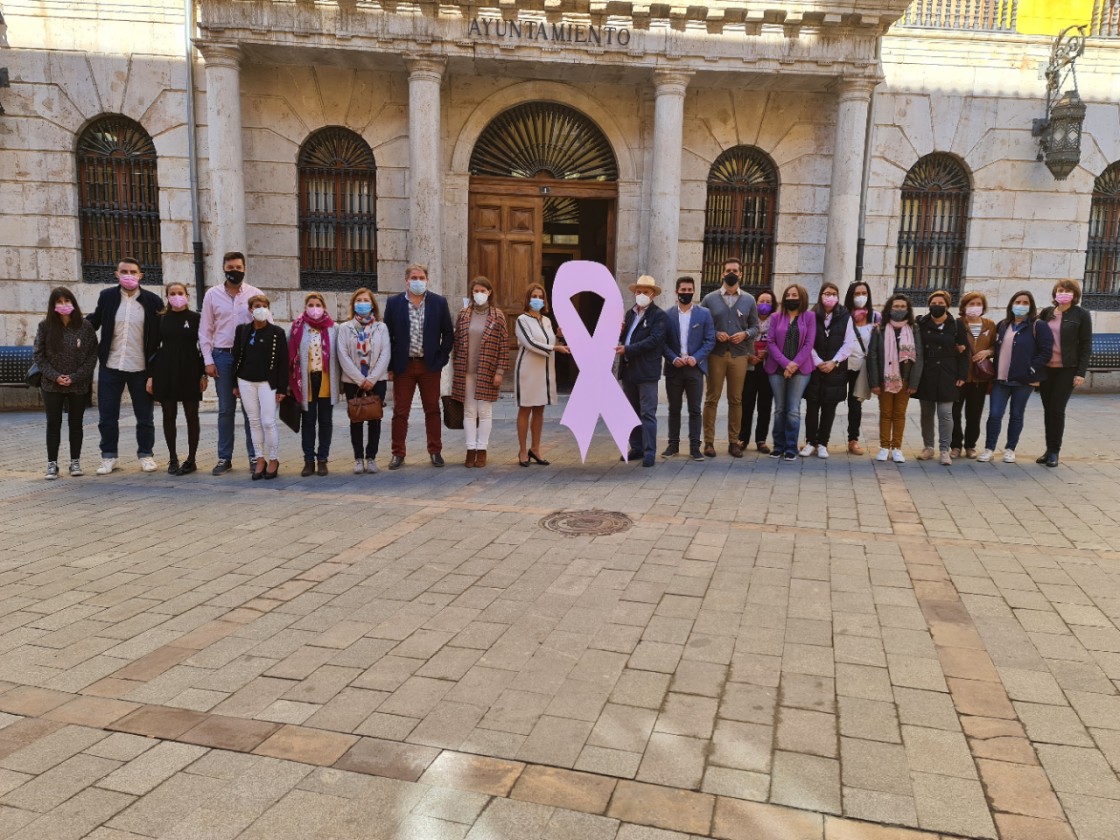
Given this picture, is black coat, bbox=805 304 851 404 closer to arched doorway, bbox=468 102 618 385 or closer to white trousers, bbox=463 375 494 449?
white trousers, bbox=463 375 494 449

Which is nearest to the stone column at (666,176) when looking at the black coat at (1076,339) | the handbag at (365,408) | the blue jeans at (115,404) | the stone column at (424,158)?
the stone column at (424,158)

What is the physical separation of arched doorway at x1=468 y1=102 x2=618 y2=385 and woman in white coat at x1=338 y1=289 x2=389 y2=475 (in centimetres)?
566

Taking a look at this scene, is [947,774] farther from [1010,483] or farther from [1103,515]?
[1010,483]

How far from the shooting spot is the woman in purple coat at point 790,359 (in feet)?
27.8

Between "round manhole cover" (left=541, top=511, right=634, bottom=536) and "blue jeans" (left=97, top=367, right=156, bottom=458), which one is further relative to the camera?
"blue jeans" (left=97, top=367, right=156, bottom=458)

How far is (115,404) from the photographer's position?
309 inches

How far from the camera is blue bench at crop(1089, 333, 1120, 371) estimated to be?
13.9 metres

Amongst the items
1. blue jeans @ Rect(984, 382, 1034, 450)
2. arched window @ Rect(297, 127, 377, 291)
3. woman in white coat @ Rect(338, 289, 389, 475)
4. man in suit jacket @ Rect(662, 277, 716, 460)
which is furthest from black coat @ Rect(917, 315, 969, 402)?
arched window @ Rect(297, 127, 377, 291)

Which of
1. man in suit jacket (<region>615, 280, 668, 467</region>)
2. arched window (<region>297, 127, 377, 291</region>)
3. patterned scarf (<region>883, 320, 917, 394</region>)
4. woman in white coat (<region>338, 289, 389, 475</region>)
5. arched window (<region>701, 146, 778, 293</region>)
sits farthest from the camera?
arched window (<region>701, 146, 778, 293</region>)

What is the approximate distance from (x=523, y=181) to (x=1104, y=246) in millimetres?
10382

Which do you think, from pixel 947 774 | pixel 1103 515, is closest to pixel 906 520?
pixel 1103 515

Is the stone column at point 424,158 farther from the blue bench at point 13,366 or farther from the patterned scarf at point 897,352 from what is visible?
the patterned scarf at point 897,352

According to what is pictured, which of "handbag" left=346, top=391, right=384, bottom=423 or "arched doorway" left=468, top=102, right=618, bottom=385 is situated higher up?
"arched doorway" left=468, top=102, right=618, bottom=385

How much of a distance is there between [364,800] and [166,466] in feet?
21.3
